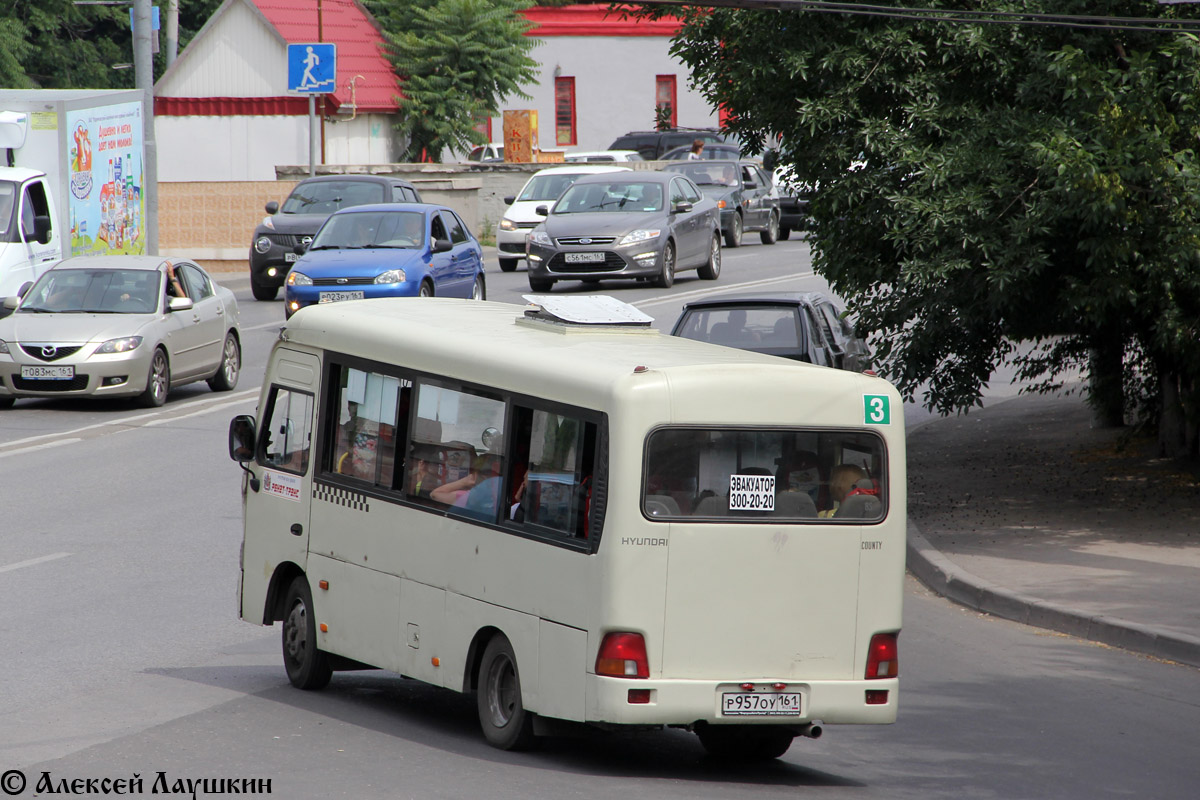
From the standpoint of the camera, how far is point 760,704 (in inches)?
304

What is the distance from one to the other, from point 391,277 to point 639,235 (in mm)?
6701

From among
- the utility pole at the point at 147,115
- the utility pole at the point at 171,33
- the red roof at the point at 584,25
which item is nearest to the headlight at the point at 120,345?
the utility pole at the point at 147,115

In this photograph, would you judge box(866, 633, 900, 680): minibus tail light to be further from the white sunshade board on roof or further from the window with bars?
the window with bars

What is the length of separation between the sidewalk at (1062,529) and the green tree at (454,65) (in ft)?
110

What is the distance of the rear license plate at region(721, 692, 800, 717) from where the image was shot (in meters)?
7.67

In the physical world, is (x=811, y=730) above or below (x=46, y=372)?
below

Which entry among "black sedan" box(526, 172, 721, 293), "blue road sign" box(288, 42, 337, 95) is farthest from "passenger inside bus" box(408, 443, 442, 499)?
"blue road sign" box(288, 42, 337, 95)

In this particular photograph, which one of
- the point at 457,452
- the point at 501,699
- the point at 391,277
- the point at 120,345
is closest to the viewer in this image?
the point at 501,699

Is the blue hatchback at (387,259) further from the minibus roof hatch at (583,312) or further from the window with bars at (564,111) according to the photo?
the window with bars at (564,111)

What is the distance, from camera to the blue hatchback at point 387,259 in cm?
2341

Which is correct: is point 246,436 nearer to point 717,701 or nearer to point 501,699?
point 501,699

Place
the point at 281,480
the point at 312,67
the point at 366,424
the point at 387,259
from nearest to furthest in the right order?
the point at 366,424 → the point at 281,480 → the point at 387,259 → the point at 312,67

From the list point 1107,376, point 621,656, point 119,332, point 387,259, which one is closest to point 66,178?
point 387,259

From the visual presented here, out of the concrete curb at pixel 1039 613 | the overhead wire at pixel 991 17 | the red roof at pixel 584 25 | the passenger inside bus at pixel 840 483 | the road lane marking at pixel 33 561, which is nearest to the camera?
the passenger inside bus at pixel 840 483
